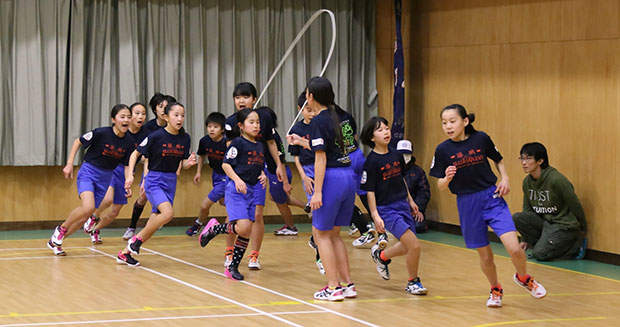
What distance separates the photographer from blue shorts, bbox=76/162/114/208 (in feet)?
31.2

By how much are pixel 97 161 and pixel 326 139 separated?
149 inches

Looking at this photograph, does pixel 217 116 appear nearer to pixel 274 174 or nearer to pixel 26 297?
pixel 274 174

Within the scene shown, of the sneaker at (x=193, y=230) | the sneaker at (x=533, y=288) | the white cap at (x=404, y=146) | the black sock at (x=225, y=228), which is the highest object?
the white cap at (x=404, y=146)

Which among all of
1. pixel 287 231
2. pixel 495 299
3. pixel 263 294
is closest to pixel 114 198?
pixel 287 231

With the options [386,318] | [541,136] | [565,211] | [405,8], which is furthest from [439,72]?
[386,318]

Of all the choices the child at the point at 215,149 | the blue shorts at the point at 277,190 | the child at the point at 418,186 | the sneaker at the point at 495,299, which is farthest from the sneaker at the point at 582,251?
the child at the point at 215,149

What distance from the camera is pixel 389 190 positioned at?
743 cm

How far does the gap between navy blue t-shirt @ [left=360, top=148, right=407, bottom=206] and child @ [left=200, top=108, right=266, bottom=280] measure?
3.83 feet

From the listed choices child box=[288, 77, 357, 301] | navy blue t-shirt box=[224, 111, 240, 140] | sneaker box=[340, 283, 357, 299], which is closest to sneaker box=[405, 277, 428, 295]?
sneaker box=[340, 283, 357, 299]

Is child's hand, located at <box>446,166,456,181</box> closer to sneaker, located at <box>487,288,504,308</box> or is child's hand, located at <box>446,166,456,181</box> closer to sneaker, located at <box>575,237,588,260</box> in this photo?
sneaker, located at <box>487,288,504,308</box>

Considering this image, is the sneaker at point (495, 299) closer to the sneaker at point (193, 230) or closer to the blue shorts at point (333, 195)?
the blue shorts at point (333, 195)

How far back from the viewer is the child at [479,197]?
6746 millimetres

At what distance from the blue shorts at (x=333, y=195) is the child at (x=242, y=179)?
1203mm

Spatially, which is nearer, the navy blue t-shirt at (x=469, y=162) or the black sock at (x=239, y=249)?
the navy blue t-shirt at (x=469, y=162)
